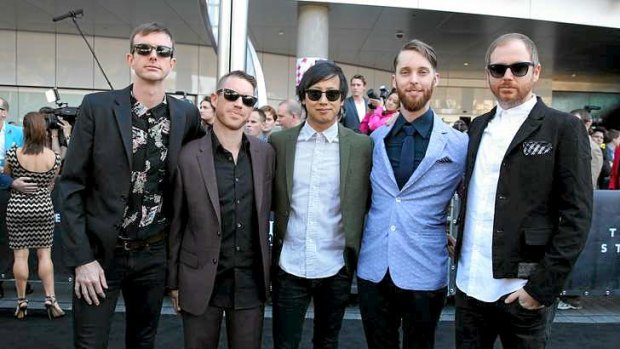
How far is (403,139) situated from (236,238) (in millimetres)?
1056

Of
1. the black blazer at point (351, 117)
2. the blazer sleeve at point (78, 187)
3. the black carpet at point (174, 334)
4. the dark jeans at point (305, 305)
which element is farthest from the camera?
the black blazer at point (351, 117)

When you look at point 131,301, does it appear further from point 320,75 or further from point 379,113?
point 379,113

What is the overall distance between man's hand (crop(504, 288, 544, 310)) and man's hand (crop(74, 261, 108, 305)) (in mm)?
1989

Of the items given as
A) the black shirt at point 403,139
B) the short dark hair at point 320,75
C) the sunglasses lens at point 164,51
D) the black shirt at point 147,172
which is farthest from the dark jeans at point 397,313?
the sunglasses lens at point 164,51

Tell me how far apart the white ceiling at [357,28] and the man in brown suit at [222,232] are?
1040cm

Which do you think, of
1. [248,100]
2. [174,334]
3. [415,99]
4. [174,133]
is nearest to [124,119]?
[174,133]

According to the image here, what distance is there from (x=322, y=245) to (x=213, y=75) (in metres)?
17.0

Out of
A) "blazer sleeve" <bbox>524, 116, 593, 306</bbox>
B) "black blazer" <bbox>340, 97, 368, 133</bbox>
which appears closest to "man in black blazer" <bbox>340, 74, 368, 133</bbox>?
"black blazer" <bbox>340, 97, 368, 133</bbox>

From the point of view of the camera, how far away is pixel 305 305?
2.94 m

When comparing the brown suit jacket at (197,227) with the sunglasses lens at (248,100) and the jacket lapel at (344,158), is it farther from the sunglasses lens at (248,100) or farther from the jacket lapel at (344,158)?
the jacket lapel at (344,158)

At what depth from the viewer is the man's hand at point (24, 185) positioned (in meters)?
5.04

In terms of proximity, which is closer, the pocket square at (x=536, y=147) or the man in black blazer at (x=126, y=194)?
the pocket square at (x=536, y=147)

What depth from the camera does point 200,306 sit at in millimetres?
2699

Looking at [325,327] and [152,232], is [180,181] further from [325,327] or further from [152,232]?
[325,327]
